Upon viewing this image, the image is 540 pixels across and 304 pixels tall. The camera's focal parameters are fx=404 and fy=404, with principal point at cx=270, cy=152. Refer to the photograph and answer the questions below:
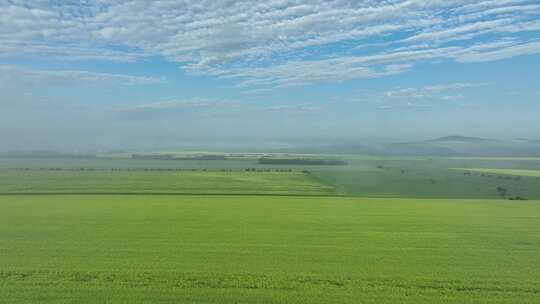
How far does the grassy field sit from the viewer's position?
9281 mm

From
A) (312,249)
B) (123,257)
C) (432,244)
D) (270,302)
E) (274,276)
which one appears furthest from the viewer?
(432,244)

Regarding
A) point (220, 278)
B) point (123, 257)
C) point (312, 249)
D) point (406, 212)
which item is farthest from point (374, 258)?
point (406, 212)

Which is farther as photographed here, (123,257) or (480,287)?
(123,257)

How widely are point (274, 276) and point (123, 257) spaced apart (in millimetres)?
4986

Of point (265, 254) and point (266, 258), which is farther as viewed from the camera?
point (265, 254)

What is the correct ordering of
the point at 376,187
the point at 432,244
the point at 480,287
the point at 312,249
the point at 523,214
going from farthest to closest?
1. the point at 376,187
2. the point at 523,214
3. the point at 432,244
4. the point at 312,249
5. the point at 480,287

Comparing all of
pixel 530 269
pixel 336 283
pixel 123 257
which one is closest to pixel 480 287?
pixel 530 269

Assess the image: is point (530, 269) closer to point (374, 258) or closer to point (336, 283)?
point (374, 258)

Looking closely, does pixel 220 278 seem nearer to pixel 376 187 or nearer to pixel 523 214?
pixel 523 214

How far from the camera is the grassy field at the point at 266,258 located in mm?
9281

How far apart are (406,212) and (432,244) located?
9938mm

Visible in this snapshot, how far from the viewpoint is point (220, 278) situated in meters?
10.3

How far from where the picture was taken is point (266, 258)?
40.8ft

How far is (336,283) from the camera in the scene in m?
10.1
